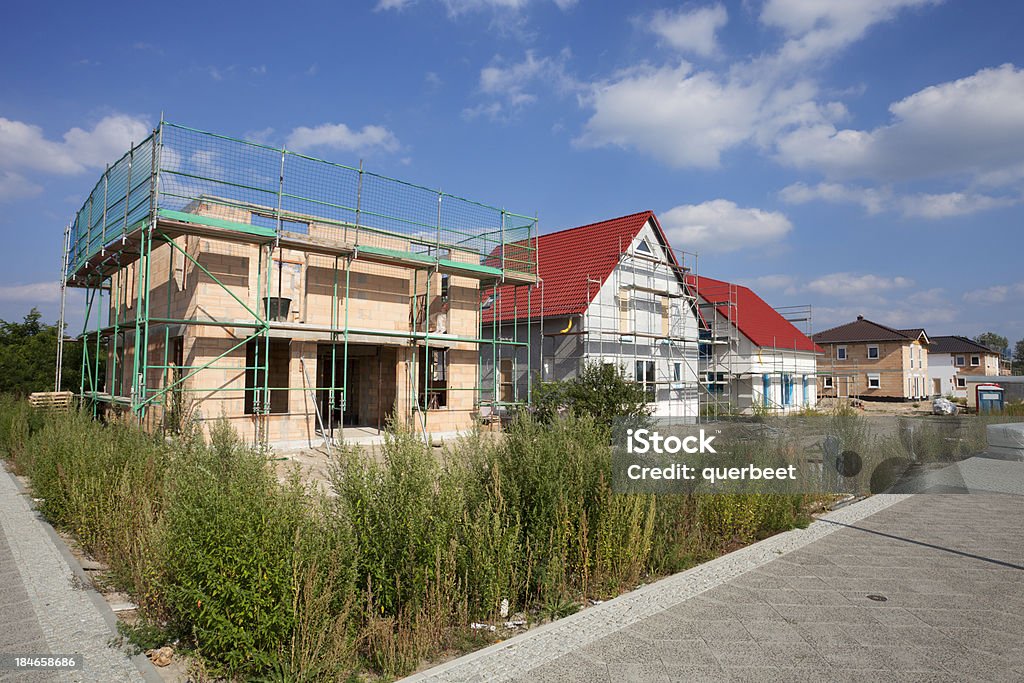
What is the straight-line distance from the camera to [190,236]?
14.0 metres

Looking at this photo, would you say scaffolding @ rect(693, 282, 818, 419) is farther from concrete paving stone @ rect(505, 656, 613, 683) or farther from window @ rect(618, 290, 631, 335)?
concrete paving stone @ rect(505, 656, 613, 683)

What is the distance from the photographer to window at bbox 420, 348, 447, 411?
1792cm

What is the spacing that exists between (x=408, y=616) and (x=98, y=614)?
8.98ft

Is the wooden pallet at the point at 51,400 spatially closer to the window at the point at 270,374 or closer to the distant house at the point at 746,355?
the window at the point at 270,374

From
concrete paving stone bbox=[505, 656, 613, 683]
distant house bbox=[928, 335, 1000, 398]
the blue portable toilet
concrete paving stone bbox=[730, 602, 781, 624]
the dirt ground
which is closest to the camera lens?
concrete paving stone bbox=[505, 656, 613, 683]

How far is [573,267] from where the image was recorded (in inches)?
974

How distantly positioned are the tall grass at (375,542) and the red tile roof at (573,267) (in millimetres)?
15571

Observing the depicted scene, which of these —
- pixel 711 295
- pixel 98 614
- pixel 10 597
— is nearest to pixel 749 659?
pixel 98 614

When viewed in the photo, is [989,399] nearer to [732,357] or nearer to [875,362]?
[732,357]

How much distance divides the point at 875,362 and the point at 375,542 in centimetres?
4999

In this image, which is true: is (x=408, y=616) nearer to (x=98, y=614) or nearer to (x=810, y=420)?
(x=98, y=614)

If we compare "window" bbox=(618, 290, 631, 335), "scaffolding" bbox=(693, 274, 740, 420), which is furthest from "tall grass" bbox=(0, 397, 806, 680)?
"scaffolding" bbox=(693, 274, 740, 420)

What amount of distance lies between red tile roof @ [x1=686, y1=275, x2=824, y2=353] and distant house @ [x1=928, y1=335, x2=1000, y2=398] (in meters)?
27.9

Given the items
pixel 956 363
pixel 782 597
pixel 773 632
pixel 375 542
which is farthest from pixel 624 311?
pixel 956 363
